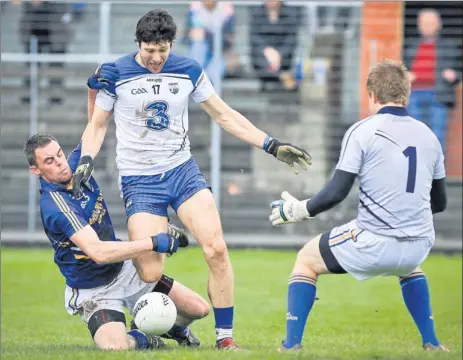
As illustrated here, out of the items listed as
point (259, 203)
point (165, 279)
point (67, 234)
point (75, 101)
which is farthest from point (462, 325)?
point (75, 101)

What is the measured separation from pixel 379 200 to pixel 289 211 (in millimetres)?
634

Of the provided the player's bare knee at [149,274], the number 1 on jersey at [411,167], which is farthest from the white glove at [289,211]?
the player's bare knee at [149,274]

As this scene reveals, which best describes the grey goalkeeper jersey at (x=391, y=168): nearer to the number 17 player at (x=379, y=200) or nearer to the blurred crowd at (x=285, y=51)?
the number 17 player at (x=379, y=200)

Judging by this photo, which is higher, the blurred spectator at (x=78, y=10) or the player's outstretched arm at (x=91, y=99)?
the blurred spectator at (x=78, y=10)

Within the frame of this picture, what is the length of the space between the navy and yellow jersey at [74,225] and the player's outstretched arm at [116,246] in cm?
9

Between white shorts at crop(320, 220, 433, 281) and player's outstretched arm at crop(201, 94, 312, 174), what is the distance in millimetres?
1134

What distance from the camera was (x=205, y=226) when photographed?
314 inches

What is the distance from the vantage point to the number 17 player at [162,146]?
7965mm

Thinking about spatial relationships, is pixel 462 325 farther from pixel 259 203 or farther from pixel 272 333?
pixel 259 203

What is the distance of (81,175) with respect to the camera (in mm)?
7777

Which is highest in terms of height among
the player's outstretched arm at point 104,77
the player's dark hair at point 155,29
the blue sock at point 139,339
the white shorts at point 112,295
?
the player's dark hair at point 155,29

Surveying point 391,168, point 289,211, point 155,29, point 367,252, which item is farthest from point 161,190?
point 391,168

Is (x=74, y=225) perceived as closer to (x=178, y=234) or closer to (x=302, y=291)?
(x=178, y=234)

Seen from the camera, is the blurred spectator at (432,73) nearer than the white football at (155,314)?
No
